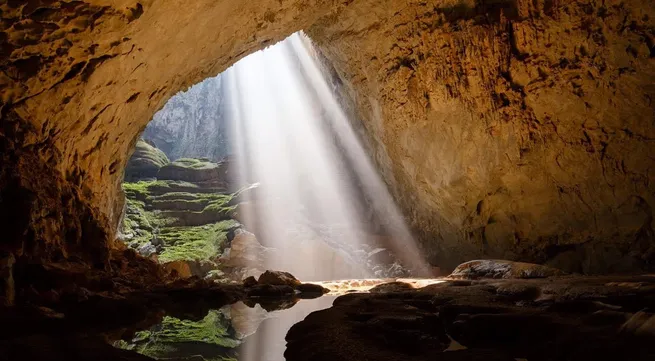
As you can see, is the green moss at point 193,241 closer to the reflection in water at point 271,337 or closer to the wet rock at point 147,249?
the wet rock at point 147,249

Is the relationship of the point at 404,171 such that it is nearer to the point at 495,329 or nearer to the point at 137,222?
the point at 495,329

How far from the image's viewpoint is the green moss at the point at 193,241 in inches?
952

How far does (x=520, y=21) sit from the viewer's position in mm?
11664

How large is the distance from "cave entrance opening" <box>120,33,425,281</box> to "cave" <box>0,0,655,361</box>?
3.74m

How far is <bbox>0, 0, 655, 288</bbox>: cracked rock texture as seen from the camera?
614 cm

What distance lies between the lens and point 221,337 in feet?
14.0

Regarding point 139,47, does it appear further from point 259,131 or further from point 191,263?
point 259,131

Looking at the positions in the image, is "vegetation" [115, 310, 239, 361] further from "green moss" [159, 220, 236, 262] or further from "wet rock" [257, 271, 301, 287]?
"green moss" [159, 220, 236, 262]

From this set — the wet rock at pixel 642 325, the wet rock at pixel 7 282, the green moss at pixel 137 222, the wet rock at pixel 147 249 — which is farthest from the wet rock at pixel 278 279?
the green moss at pixel 137 222

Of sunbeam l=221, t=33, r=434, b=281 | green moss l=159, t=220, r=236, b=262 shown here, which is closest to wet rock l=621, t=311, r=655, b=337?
sunbeam l=221, t=33, r=434, b=281

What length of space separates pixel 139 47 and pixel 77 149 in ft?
8.74

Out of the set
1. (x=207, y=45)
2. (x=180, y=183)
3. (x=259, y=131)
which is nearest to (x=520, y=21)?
(x=207, y=45)

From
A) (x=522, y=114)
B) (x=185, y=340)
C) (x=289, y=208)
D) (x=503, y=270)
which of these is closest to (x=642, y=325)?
(x=185, y=340)

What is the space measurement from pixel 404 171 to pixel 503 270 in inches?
316
